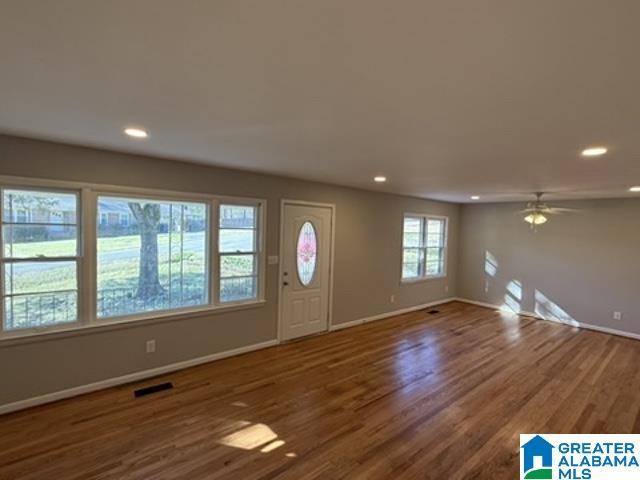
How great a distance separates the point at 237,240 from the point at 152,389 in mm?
1857

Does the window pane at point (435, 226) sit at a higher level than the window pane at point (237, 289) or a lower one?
higher

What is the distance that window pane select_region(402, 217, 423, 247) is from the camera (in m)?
6.55

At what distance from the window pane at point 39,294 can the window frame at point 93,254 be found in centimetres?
→ 5

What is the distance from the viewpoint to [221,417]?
2.82 metres

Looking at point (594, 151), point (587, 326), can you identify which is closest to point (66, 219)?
point (594, 151)

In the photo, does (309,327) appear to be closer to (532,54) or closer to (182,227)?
(182,227)

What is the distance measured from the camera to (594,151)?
2668 millimetres

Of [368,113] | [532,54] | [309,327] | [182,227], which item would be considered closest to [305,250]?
[309,327]

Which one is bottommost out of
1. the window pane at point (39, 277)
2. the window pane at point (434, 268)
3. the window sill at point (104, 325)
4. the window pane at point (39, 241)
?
the window sill at point (104, 325)

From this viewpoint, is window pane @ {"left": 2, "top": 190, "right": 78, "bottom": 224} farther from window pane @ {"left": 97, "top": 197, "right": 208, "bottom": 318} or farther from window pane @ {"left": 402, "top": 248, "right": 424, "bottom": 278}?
window pane @ {"left": 402, "top": 248, "right": 424, "bottom": 278}

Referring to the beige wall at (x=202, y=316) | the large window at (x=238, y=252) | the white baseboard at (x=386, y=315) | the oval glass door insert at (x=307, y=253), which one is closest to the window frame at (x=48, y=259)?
the beige wall at (x=202, y=316)

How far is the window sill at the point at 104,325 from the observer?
284 cm

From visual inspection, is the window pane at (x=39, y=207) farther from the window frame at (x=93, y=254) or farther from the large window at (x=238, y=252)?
the large window at (x=238, y=252)

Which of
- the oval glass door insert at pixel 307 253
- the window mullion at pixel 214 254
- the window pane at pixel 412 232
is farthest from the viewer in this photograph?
the window pane at pixel 412 232
